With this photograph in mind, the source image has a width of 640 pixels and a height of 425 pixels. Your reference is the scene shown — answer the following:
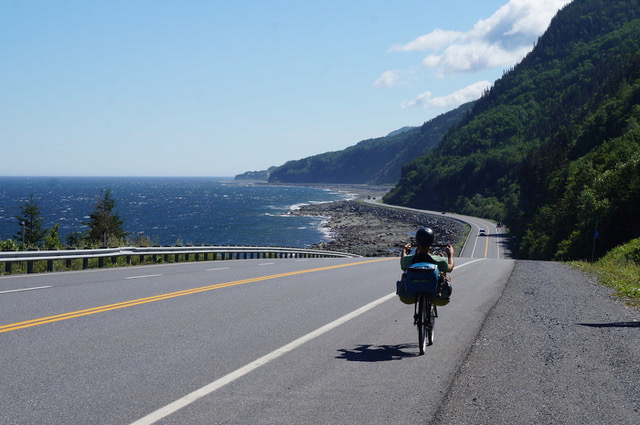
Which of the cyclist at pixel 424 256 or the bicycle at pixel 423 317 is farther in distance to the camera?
the cyclist at pixel 424 256

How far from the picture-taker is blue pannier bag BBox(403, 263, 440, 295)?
23.4 ft

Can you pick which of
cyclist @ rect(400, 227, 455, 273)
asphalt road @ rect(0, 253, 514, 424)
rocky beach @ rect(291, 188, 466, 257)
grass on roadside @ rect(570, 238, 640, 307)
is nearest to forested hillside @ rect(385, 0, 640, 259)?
rocky beach @ rect(291, 188, 466, 257)

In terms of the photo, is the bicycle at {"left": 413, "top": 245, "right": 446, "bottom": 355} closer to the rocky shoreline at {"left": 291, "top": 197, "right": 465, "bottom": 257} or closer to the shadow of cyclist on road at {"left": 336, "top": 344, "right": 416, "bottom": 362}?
the shadow of cyclist on road at {"left": 336, "top": 344, "right": 416, "bottom": 362}

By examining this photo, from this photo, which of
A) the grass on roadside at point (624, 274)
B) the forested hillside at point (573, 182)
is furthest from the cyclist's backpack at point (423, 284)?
the forested hillside at point (573, 182)

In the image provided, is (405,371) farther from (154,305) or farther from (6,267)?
(6,267)

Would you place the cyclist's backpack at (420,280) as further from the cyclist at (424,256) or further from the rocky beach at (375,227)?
the rocky beach at (375,227)

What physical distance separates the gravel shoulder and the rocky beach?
53853 mm

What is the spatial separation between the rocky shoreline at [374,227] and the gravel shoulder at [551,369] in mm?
53853

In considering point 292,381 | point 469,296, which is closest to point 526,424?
point 292,381

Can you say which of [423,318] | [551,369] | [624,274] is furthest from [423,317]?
[624,274]

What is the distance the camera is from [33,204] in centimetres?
6925

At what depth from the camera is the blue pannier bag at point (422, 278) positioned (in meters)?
7.14

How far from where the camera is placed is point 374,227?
129750mm

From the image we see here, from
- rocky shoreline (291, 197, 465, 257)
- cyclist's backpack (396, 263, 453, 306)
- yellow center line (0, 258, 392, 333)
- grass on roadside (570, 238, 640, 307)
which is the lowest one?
rocky shoreline (291, 197, 465, 257)
